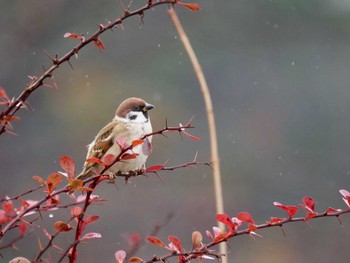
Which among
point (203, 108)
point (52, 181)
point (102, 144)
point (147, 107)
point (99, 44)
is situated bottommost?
point (52, 181)

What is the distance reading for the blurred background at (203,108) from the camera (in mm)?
11297

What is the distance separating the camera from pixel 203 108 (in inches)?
464

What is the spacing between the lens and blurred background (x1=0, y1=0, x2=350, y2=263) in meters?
11.3

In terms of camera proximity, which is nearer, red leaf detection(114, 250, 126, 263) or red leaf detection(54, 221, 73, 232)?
red leaf detection(54, 221, 73, 232)

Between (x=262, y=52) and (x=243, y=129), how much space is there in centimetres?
166

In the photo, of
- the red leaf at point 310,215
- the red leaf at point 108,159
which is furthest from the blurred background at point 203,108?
the red leaf at point 108,159

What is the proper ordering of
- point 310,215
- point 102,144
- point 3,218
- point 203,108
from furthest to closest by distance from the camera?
point 203,108
point 102,144
point 310,215
point 3,218

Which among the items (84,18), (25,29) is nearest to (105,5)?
(84,18)

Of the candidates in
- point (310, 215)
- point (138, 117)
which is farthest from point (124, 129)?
point (310, 215)

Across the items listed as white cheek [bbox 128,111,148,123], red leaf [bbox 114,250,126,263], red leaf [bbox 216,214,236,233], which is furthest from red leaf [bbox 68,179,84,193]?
white cheek [bbox 128,111,148,123]

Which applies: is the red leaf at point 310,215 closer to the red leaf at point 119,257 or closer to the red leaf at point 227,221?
the red leaf at point 227,221

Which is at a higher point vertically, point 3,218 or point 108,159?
point 108,159

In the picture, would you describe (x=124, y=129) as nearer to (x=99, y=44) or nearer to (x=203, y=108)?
(x=99, y=44)

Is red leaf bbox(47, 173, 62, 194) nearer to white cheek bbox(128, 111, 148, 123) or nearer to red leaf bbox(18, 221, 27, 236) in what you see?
red leaf bbox(18, 221, 27, 236)
